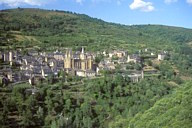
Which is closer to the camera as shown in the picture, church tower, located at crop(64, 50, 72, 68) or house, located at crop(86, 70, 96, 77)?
house, located at crop(86, 70, 96, 77)

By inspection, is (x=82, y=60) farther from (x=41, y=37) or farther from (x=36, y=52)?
(x=41, y=37)

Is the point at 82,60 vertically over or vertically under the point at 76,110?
over

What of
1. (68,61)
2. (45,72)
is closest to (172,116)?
(45,72)

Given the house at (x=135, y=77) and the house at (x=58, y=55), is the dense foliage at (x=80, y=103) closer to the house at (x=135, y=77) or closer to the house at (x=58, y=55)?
the house at (x=135, y=77)

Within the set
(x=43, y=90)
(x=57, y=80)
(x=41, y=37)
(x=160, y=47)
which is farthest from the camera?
(x=160, y=47)

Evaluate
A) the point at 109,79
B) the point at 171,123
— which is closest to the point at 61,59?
the point at 109,79

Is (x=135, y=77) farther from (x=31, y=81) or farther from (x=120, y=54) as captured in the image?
(x=120, y=54)

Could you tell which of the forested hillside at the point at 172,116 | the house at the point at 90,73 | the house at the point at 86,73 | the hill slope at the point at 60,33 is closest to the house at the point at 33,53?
the hill slope at the point at 60,33

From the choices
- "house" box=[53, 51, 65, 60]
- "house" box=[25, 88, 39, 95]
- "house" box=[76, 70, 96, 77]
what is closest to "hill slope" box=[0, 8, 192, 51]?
"house" box=[53, 51, 65, 60]

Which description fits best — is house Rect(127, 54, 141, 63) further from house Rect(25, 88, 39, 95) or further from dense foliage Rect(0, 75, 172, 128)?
house Rect(25, 88, 39, 95)
